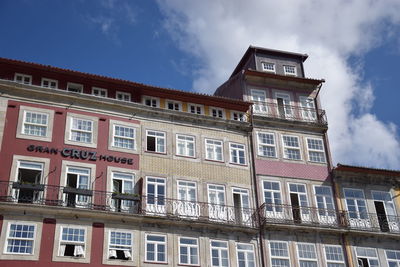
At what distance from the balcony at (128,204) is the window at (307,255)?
2733 mm

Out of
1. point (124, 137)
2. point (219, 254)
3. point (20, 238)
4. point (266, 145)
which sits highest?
point (266, 145)

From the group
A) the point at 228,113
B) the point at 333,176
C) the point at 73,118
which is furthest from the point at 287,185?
the point at 73,118

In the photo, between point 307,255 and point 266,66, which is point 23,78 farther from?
point 307,255

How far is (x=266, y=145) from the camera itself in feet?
102

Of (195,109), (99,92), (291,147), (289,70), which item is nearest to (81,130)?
(99,92)

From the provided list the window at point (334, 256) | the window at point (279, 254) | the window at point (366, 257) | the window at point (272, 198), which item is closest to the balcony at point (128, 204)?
the window at point (272, 198)

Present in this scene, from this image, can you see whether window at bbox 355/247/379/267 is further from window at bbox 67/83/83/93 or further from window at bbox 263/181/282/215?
window at bbox 67/83/83/93

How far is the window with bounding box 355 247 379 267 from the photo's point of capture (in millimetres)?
29312

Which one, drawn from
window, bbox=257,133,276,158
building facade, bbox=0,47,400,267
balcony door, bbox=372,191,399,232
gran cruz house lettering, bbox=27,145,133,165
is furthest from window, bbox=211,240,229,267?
balcony door, bbox=372,191,399,232

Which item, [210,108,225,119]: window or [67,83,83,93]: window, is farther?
[210,108,225,119]: window

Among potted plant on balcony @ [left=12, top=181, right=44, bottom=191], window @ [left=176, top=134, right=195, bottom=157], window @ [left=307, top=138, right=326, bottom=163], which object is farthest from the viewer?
window @ [left=307, top=138, right=326, bottom=163]

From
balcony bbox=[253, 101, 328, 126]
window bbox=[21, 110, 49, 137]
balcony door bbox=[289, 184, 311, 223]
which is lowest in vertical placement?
balcony door bbox=[289, 184, 311, 223]

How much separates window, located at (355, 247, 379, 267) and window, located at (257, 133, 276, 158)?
6.80 meters

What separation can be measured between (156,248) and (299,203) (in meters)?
8.59
